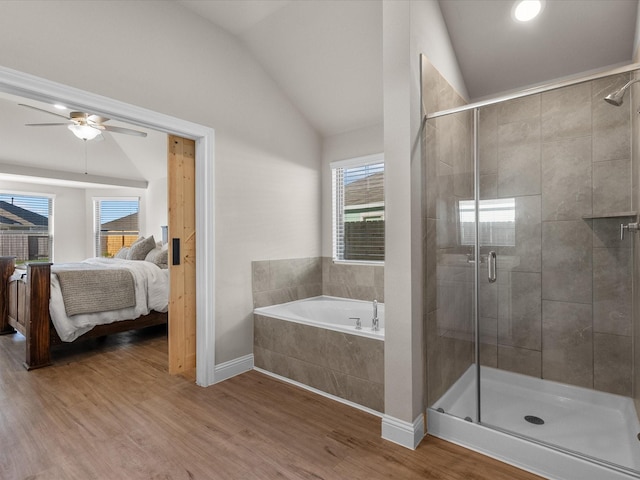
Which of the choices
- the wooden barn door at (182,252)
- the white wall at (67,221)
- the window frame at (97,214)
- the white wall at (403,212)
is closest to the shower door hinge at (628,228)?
the white wall at (403,212)

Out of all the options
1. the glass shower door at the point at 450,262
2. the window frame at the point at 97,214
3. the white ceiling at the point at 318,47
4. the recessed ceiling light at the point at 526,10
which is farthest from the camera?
the window frame at the point at 97,214

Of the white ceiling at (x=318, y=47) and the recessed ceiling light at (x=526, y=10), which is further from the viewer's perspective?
the white ceiling at (x=318, y=47)

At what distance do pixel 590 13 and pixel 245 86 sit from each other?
8.32 feet

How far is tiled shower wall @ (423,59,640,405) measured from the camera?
6.81 feet

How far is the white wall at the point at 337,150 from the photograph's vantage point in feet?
11.8

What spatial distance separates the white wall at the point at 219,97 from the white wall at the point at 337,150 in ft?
0.32

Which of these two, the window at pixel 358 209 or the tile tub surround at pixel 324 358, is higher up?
the window at pixel 358 209

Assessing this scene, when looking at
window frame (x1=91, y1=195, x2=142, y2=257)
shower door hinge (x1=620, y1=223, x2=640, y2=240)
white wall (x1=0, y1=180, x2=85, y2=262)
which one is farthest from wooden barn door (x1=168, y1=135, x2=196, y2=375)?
white wall (x1=0, y1=180, x2=85, y2=262)

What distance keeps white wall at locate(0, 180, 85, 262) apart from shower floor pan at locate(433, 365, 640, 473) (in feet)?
24.7

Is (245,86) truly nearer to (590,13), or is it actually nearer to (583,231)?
(590,13)

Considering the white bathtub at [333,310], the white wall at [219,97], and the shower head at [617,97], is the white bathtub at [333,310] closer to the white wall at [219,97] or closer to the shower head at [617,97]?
the white wall at [219,97]

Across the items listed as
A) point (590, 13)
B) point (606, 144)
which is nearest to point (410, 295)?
point (606, 144)

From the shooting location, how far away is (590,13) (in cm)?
223

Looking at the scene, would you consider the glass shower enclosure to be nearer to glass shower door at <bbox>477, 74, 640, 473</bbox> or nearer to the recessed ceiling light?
glass shower door at <bbox>477, 74, 640, 473</bbox>
